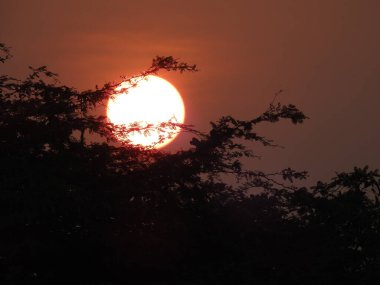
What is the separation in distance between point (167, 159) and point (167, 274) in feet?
6.22

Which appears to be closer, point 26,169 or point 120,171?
point 26,169

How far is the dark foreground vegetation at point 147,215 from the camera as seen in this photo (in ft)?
32.6

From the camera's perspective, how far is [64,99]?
1166cm

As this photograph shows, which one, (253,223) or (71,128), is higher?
(71,128)

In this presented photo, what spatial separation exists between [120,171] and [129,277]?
5.61 ft

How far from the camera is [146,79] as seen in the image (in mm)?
12258

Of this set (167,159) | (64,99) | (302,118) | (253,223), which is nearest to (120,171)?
(167,159)

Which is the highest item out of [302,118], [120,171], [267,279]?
[302,118]

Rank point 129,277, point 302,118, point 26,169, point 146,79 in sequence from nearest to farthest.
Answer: point 26,169 → point 129,277 → point 302,118 → point 146,79

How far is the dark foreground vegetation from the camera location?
9.94 meters

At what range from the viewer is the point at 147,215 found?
10.6 m

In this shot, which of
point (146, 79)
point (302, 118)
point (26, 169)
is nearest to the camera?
point (26, 169)

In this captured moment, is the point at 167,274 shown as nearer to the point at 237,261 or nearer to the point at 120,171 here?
the point at 237,261

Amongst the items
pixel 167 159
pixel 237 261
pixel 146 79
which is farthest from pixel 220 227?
pixel 146 79
